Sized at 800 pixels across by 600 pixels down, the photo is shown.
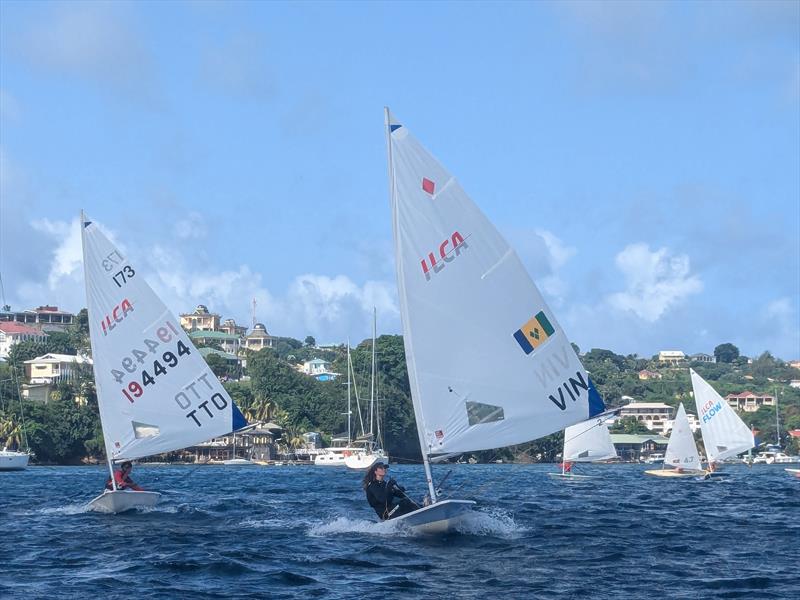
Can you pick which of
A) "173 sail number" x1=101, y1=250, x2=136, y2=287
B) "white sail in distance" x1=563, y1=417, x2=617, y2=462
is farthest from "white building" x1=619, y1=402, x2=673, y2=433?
"173 sail number" x1=101, y1=250, x2=136, y2=287

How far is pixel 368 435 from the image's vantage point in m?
112

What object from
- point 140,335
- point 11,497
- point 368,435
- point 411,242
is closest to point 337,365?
point 368,435

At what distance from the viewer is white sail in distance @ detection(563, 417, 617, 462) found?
70250 mm

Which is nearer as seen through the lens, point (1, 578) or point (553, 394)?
point (1, 578)

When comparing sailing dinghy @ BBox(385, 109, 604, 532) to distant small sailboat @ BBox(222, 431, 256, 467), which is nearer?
sailing dinghy @ BBox(385, 109, 604, 532)

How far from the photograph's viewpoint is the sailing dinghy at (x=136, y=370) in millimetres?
34281

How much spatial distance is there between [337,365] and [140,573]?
13674 centimetres

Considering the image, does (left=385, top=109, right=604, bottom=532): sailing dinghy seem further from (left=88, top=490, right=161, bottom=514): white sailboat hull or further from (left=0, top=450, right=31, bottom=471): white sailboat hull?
(left=0, top=450, right=31, bottom=471): white sailboat hull

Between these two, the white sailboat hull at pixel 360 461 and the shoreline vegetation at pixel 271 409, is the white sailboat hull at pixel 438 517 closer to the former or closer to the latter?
the white sailboat hull at pixel 360 461

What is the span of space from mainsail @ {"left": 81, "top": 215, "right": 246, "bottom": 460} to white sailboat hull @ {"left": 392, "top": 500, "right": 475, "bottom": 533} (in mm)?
10739

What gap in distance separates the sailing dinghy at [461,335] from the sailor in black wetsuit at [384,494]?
36.7 inches

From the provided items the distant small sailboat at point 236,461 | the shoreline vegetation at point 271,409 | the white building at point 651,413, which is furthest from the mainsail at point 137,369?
the white building at point 651,413

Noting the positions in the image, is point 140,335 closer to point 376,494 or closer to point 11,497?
point 376,494

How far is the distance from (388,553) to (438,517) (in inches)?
70.6
